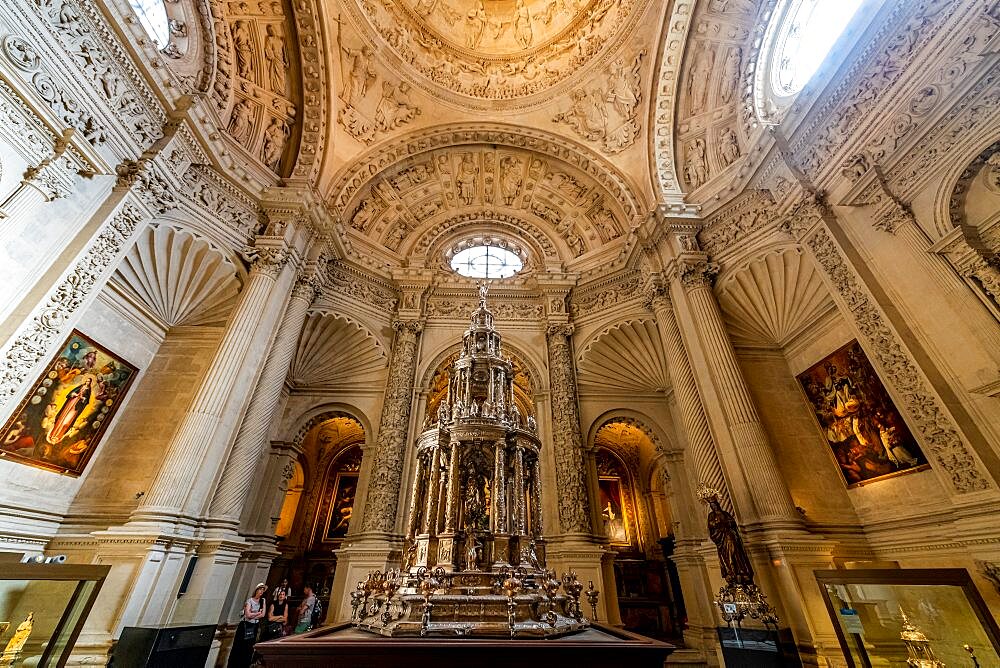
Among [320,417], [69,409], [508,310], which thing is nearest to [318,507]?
[320,417]

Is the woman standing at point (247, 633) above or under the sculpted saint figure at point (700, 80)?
under

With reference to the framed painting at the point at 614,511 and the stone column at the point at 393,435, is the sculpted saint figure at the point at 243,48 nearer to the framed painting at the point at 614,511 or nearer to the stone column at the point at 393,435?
the stone column at the point at 393,435

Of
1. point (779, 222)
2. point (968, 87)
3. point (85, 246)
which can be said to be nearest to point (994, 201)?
point (968, 87)

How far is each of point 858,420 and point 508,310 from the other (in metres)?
8.26

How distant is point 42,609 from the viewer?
3516mm

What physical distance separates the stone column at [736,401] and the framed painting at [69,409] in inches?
449

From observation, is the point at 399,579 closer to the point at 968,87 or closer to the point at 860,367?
the point at 860,367

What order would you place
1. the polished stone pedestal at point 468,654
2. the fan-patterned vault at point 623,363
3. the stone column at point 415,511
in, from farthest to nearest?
the fan-patterned vault at point 623,363
the stone column at point 415,511
the polished stone pedestal at point 468,654

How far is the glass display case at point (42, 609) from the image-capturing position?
325cm

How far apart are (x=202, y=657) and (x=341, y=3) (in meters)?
Result: 14.3

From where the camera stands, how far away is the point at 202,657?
512 cm

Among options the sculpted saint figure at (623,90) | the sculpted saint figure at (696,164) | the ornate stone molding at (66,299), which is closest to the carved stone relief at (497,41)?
the sculpted saint figure at (623,90)

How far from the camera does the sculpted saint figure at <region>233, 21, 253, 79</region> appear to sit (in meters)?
9.20

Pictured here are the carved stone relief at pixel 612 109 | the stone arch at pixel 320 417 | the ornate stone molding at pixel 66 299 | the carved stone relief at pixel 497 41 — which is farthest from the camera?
the carved stone relief at pixel 497 41
